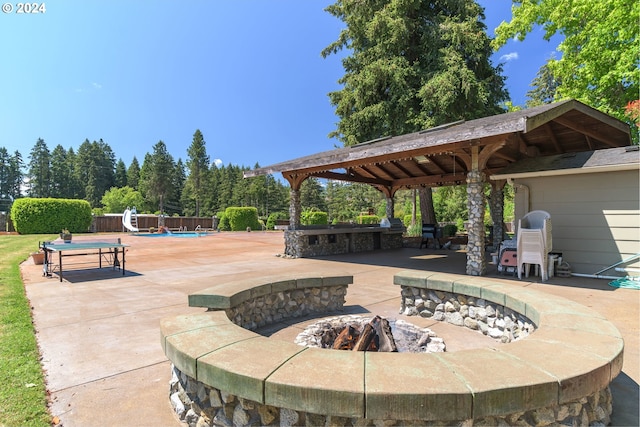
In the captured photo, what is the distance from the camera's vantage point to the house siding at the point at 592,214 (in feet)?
20.7

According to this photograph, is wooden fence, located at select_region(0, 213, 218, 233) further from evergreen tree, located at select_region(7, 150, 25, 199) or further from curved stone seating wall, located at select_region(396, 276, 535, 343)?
evergreen tree, located at select_region(7, 150, 25, 199)

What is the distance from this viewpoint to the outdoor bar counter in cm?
1051

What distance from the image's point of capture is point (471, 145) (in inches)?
267

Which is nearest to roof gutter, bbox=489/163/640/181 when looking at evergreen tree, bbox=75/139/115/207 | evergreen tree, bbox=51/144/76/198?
evergreen tree, bbox=75/139/115/207

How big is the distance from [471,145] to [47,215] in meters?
24.6

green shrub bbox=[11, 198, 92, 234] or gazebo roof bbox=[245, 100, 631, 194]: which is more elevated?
gazebo roof bbox=[245, 100, 631, 194]

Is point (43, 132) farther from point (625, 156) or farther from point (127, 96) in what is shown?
point (625, 156)

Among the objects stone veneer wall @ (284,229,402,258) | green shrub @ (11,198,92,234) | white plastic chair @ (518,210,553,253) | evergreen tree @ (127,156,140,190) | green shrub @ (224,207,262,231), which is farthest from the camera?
evergreen tree @ (127,156,140,190)

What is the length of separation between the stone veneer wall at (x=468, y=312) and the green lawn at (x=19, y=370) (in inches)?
148

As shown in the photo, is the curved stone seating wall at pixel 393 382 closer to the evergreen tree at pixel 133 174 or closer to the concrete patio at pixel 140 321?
the concrete patio at pixel 140 321

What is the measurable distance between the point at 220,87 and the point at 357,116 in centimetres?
1080

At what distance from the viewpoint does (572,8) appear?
1185cm

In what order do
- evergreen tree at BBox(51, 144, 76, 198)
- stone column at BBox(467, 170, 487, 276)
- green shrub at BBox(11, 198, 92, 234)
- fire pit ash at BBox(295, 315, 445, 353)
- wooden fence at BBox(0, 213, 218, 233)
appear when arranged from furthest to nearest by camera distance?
evergreen tree at BBox(51, 144, 76, 198) → wooden fence at BBox(0, 213, 218, 233) → green shrub at BBox(11, 198, 92, 234) → stone column at BBox(467, 170, 487, 276) → fire pit ash at BBox(295, 315, 445, 353)
